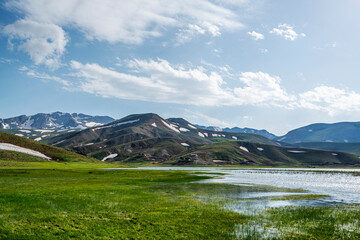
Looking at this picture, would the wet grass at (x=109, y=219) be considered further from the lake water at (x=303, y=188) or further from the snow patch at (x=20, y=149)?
the snow patch at (x=20, y=149)

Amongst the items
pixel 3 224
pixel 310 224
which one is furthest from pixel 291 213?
pixel 3 224

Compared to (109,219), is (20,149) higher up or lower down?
higher up

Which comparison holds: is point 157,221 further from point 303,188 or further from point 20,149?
point 20,149

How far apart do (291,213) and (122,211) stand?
20.5m

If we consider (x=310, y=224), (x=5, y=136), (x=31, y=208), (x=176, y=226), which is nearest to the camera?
(x=176, y=226)

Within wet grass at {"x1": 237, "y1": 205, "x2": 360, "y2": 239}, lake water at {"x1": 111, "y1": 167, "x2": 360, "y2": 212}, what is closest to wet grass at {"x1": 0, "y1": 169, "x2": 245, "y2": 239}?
wet grass at {"x1": 237, "y1": 205, "x2": 360, "y2": 239}

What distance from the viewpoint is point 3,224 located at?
21922 mm

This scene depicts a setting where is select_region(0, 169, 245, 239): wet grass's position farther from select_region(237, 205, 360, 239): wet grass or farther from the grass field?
select_region(237, 205, 360, 239): wet grass

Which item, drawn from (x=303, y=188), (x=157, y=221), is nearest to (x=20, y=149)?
(x=303, y=188)

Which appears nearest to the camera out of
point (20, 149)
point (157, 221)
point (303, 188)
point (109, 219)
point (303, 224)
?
point (157, 221)

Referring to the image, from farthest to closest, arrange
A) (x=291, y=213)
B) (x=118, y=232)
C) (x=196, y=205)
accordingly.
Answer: (x=196, y=205) < (x=291, y=213) < (x=118, y=232)

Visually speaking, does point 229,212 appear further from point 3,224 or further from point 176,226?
point 3,224

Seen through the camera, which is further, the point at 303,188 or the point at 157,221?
the point at 303,188

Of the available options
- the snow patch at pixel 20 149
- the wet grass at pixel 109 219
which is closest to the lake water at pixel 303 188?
the wet grass at pixel 109 219
